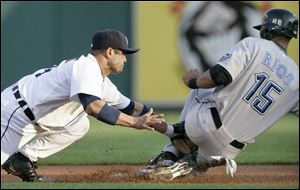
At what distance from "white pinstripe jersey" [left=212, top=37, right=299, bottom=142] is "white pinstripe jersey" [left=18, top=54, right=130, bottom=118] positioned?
→ 85cm

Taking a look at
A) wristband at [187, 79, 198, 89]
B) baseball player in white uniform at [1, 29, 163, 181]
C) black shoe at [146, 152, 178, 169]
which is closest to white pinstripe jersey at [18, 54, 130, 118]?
baseball player in white uniform at [1, 29, 163, 181]

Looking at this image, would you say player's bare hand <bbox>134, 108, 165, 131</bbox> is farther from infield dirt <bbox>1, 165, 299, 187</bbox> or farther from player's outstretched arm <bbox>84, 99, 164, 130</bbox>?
infield dirt <bbox>1, 165, 299, 187</bbox>

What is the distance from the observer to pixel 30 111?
4.84 meters

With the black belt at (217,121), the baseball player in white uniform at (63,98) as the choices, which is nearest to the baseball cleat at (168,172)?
the black belt at (217,121)

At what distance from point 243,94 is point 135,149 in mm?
2771

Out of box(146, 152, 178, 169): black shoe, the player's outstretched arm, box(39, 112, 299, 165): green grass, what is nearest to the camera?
the player's outstretched arm

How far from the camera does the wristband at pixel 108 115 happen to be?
4469 mm

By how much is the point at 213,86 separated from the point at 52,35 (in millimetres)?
7568

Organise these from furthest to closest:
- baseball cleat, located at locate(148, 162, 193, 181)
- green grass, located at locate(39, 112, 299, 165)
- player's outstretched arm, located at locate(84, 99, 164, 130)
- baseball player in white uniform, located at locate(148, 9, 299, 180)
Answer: green grass, located at locate(39, 112, 299, 165) → baseball cleat, located at locate(148, 162, 193, 181) → baseball player in white uniform, located at locate(148, 9, 299, 180) → player's outstretched arm, located at locate(84, 99, 164, 130)

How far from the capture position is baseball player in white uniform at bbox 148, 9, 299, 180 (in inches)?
203

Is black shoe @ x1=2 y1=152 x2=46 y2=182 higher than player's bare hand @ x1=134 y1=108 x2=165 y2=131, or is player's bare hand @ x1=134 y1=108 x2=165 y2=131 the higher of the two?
player's bare hand @ x1=134 y1=108 x2=165 y2=131

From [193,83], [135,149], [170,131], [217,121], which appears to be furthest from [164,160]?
[135,149]

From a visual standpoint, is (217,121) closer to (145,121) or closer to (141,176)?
(141,176)

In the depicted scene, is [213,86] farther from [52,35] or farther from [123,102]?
[52,35]
